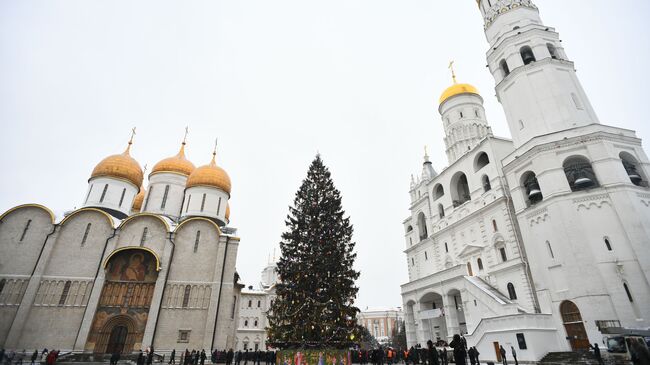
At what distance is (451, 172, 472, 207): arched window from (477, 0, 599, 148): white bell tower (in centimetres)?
695

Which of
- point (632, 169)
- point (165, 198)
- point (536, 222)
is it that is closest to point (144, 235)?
point (165, 198)

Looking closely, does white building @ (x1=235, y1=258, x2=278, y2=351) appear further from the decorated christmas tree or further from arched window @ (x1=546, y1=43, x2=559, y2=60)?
arched window @ (x1=546, y1=43, x2=559, y2=60)

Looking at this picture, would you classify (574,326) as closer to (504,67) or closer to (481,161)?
(481,161)

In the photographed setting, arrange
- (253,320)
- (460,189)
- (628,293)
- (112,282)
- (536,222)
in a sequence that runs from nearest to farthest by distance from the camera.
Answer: (628,293) → (536,222) → (112,282) → (460,189) → (253,320)

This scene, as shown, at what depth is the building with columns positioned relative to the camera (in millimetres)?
19719

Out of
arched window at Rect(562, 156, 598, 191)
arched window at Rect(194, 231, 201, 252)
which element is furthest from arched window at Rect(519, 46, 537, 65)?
arched window at Rect(194, 231, 201, 252)

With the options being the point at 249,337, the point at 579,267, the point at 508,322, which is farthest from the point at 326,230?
the point at 249,337

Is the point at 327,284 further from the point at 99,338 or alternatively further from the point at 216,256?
the point at 99,338

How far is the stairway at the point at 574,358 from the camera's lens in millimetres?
13825

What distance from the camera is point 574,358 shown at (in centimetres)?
1530

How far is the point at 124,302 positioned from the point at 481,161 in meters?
29.2

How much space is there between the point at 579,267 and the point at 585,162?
6.61m

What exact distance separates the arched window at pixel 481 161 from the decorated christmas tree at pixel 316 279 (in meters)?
16.5

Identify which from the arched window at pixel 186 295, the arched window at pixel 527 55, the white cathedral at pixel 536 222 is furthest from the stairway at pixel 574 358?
the arched window at pixel 186 295
